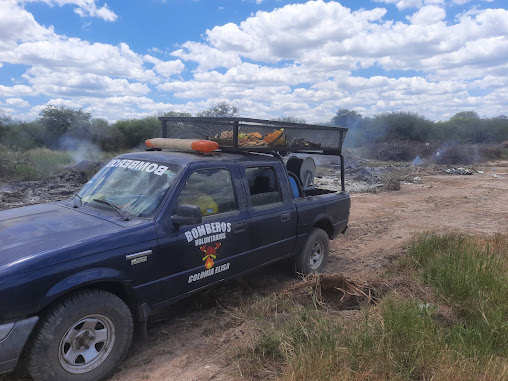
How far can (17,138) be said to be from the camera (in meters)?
22.6

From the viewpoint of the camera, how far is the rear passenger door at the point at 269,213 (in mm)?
4328

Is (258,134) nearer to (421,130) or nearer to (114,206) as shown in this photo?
(114,206)

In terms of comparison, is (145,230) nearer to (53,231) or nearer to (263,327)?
(53,231)

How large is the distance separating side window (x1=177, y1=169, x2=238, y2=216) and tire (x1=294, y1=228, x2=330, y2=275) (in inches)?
58.1

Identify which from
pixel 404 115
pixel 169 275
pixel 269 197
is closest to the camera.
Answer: pixel 169 275

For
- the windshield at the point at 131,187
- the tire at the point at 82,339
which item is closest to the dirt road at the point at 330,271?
the tire at the point at 82,339

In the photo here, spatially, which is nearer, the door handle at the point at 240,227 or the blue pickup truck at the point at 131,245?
the blue pickup truck at the point at 131,245

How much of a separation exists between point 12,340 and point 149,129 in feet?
92.3

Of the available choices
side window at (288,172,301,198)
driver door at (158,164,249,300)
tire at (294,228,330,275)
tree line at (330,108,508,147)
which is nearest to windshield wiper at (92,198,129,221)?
driver door at (158,164,249,300)

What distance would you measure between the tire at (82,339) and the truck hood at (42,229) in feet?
→ 1.42

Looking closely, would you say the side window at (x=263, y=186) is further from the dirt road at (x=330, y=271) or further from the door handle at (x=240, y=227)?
the dirt road at (x=330, y=271)

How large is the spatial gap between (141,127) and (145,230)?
1102 inches

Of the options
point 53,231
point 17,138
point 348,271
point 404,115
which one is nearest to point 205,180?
point 53,231

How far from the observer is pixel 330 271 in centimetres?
589
